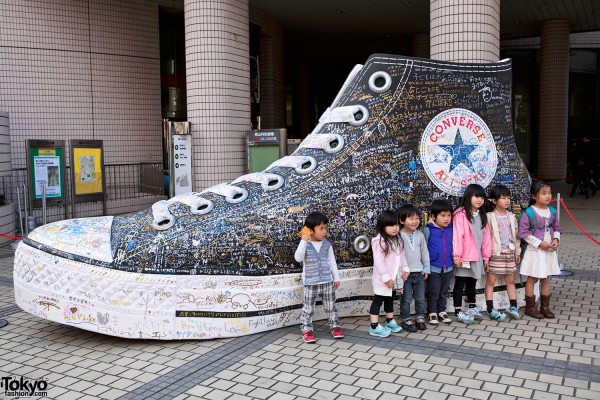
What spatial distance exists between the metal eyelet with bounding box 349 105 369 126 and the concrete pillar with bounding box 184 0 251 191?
14.8 ft

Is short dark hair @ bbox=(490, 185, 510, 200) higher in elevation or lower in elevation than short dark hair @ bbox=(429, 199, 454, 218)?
higher

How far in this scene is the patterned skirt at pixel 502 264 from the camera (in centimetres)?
485

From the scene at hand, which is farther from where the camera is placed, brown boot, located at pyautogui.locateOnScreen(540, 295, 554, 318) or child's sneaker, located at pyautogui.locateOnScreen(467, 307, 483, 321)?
brown boot, located at pyautogui.locateOnScreen(540, 295, 554, 318)

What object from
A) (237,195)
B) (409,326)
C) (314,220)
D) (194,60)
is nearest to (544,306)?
(409,326)

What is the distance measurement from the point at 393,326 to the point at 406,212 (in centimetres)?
95

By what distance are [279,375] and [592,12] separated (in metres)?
18.3

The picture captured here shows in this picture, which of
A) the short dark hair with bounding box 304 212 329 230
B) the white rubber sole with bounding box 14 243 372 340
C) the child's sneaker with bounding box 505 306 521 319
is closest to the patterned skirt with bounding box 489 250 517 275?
the child's sneaker with bounding box 505 306 521 319

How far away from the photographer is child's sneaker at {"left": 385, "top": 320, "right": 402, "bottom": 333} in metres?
4.55

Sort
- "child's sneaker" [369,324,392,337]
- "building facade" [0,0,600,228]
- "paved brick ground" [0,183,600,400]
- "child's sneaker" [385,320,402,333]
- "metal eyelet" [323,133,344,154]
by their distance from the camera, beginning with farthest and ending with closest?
"building facade" [0,0,600,228] → "metal eyelet" [323,133,344,154] → "child's sneaker" [385,320,402,333] → "child's sneaker" [369,324,392,337] → "paved brick ground" [0,183,600,400]

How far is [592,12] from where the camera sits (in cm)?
1761

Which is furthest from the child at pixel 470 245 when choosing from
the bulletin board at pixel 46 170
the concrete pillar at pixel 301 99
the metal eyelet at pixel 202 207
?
the concrete pillar at pixel 301 99

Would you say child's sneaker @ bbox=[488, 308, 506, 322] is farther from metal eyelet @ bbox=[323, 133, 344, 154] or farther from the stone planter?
the stone planter

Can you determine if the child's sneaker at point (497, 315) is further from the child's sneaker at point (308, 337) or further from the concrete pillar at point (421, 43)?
the concrete pillar at point (421, 43)

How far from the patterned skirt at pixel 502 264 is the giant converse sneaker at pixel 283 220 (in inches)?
25.6
